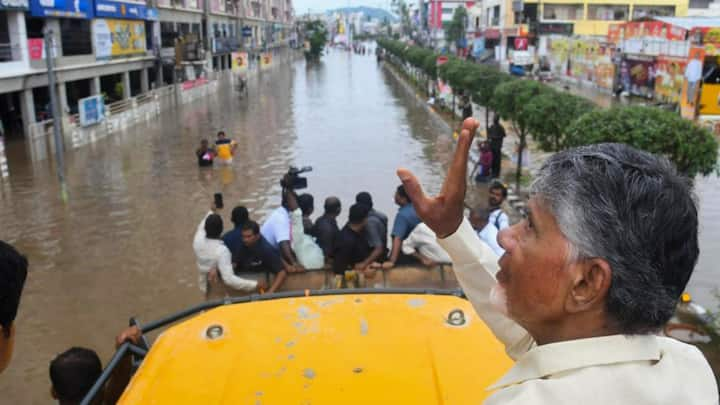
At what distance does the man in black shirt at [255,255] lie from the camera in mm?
5633

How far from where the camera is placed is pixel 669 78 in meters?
24.3

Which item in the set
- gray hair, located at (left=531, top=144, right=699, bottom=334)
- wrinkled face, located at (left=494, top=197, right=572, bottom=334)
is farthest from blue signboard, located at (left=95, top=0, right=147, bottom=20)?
gray hair, located at (left=531, top=144, right=699, bottom=334)

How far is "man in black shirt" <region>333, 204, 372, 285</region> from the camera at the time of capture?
18.9 feet

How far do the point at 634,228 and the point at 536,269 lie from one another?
200mm

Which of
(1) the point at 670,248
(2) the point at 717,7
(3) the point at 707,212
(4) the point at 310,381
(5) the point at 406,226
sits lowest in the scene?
(3) the point at 707,212

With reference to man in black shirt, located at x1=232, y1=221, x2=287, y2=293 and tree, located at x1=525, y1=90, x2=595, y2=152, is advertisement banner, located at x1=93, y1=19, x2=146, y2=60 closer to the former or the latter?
tree, located at x1=525, y1=90, x2=595, y2=152

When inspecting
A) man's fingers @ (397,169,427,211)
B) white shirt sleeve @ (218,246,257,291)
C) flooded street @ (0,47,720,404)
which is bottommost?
flooded street @ (0,47,720,404)

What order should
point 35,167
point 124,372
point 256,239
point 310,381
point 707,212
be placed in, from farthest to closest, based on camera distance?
1. point 35,167
2. point 707,212
3. point 256,239
4. point 124,372
5. point 310,381

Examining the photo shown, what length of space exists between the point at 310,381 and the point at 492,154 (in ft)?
39.7

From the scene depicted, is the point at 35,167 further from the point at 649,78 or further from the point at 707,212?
the point at 649,78

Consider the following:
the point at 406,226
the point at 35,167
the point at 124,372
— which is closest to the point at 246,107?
the point at 35,167

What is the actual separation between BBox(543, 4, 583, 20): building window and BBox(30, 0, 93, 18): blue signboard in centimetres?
4151

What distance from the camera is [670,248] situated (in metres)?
A: 1.10

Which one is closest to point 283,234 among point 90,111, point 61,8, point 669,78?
point 90,111
